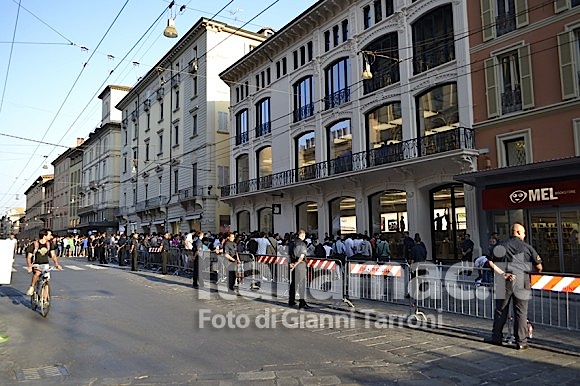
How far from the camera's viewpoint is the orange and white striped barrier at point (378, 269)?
Result: 10141 mm

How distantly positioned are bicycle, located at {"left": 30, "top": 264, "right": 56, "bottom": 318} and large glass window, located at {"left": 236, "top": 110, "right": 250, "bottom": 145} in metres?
23.2

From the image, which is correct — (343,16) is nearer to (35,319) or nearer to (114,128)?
(35,319)

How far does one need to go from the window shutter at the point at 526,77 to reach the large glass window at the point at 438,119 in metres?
2.83

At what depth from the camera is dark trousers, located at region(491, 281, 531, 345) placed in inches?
290

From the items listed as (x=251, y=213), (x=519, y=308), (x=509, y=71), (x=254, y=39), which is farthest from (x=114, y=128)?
(x=519, y=308)

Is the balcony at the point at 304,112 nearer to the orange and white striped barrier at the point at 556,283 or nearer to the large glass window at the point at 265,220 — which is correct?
the large glass window at the point at 265,220

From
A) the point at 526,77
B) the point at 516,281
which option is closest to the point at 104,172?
the point at 526,77

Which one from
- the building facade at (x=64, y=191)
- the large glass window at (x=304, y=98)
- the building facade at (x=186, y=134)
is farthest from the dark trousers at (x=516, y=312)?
the building facade at (x=64, y=191)

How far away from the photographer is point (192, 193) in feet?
123

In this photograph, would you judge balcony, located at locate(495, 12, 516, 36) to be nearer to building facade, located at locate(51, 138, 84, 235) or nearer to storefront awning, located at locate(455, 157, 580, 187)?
storefront awning, located at locate(455, 157, 580, 187)

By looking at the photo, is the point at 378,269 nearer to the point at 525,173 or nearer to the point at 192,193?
the point at 525,173

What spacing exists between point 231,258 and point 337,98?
1436 centimetres

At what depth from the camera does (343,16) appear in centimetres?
2489

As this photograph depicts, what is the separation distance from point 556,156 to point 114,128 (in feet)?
172
